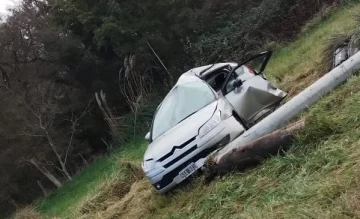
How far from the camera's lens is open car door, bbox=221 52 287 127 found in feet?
28.5

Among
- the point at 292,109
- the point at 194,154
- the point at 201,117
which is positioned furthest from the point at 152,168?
the point at 292,109

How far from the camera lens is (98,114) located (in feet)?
74.4

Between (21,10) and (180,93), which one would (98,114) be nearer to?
(21,10)

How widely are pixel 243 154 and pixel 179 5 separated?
13.4m

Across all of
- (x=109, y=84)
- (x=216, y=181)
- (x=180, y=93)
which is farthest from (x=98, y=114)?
(x=216, y=181)

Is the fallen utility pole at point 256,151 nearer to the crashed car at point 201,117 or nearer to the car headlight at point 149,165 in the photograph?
the crashed car at point 201,117

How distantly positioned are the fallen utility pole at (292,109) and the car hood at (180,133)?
539 millimetres

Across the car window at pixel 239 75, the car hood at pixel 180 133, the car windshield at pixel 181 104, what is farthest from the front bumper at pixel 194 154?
the car window at pixel 239 75

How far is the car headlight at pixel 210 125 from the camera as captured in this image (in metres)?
7.27

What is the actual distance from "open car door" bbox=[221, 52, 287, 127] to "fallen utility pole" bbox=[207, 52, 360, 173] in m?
1.43

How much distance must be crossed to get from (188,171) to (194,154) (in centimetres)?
25

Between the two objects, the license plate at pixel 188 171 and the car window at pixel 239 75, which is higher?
the car window at pixel 239 75

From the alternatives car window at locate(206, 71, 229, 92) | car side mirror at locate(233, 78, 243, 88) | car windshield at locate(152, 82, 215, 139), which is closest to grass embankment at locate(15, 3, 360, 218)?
car windshield at locate(152, 82, 215, 139)

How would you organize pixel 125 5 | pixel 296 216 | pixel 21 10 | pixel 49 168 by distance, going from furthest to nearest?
1. pixel 21 10
2. pixel 49 168
3. pixel 125 5
4. pixel 296 216
